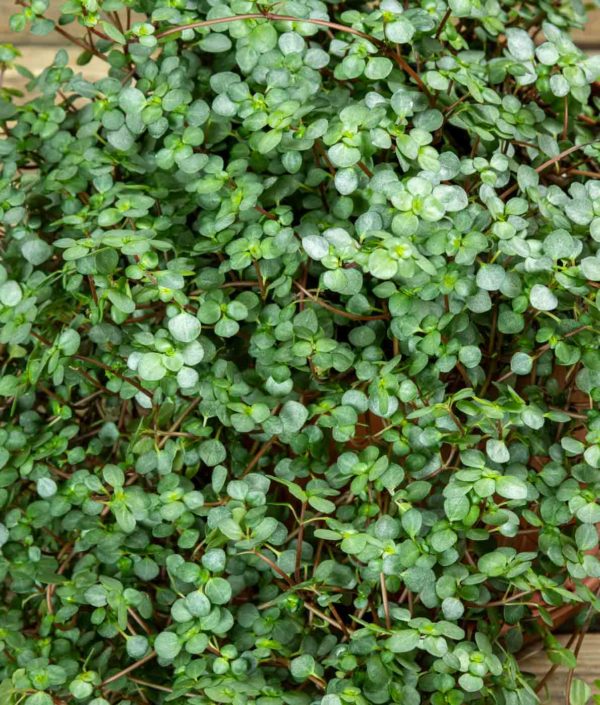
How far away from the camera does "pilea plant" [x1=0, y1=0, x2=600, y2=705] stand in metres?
0.89

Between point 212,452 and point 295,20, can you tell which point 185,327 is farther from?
point 295,20

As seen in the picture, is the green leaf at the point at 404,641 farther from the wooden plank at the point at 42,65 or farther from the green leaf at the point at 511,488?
the wooden plank at the point at 42,65

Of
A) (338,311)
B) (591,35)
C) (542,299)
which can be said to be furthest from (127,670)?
(591,35)

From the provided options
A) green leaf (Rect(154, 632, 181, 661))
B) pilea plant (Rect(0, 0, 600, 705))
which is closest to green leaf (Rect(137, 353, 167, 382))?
pilea plant (Rect(0, 0, 600, 705))

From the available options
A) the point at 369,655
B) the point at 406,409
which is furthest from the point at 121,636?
the point at 406,409

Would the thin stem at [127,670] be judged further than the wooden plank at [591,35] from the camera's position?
No

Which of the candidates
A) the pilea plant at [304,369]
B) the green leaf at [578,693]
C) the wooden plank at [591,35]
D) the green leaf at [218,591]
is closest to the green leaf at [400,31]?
the pilea plant at [304,369]

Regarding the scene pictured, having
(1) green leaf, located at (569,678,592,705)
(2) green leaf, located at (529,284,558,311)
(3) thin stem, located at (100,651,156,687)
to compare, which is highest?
(2) green leaf, located at (529,284,558,311)

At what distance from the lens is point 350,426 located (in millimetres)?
912

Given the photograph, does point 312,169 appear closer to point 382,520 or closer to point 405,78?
point 405,78

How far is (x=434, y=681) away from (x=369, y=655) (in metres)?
0.06

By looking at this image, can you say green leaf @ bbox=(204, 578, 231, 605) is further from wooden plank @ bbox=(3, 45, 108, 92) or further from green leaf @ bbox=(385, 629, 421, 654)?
wooden plank @ bbox=(3, 45, 108, 92)

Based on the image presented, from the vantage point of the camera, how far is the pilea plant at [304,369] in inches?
34.9

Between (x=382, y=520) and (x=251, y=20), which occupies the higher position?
(x=251, y=20)
